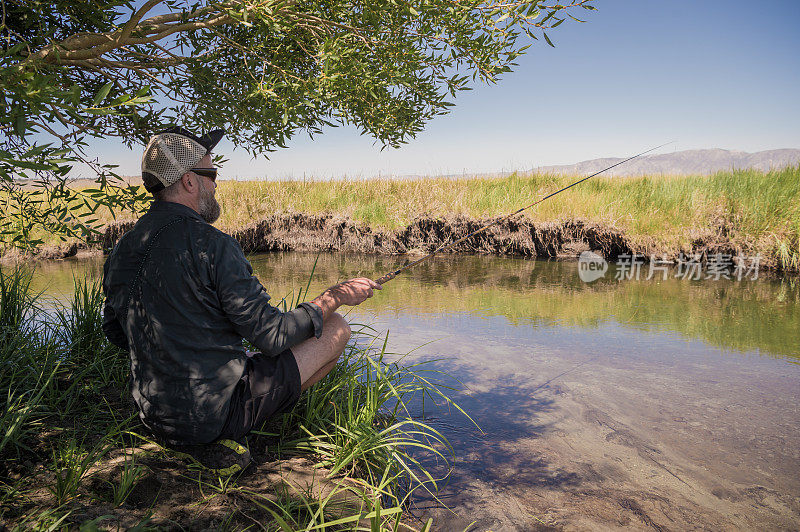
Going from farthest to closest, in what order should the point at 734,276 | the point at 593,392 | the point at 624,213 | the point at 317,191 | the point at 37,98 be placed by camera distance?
the point at 317,191 < the point at 624,213 < the point at 734,276 < the point at 593,392 < the point at 37,98

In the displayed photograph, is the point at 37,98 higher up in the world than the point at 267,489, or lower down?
higher up

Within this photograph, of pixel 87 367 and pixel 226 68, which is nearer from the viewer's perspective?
pixel 87 367

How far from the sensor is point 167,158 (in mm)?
2266

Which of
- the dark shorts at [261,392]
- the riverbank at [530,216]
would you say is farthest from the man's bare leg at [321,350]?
the riverbank at [530,216]

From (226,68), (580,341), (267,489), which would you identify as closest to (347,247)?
(580,341)

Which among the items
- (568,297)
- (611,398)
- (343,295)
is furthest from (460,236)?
(343,295)

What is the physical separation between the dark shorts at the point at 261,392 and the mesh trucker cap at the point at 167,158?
0.94 metres

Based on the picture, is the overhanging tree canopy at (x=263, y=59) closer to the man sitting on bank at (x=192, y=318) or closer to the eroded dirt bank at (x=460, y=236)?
the man sitting on bank at (x=192, y=318)

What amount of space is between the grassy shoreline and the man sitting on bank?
0.65 feet

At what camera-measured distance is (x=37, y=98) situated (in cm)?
182

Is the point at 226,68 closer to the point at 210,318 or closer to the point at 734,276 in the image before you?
the point at 210,318

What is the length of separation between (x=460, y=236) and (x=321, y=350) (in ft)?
28.3

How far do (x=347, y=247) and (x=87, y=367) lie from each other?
8710 mm

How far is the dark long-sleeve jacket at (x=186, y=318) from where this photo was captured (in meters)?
2.11
